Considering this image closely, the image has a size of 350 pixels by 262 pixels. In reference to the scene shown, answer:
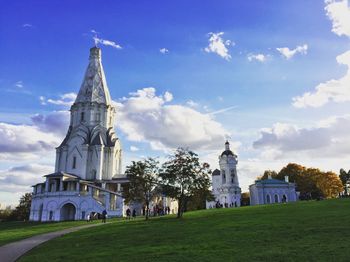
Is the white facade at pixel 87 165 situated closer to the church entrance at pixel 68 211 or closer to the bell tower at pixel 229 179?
the church entrance at pixel 68 211

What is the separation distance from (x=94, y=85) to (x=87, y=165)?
18.7 m

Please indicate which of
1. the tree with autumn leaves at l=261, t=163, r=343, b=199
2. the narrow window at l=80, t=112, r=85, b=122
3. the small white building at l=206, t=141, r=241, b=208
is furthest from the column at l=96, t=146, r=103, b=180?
the tree with autumn leaves at l=261, t=163, r=343, b=199

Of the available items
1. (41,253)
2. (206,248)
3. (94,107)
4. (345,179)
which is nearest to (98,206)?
(94,107)

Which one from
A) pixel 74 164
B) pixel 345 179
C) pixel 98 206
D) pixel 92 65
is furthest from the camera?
pixel 345 179

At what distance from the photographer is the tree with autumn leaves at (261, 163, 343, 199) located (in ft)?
283

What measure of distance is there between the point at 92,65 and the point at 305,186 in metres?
59.6

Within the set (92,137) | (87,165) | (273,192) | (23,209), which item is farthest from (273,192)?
(23,209)

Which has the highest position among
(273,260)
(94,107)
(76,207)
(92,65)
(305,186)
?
(92,65)

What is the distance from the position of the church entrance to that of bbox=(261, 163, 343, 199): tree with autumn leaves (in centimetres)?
5227

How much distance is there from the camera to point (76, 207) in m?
59.4

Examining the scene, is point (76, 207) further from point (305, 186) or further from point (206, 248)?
point (305, 186)

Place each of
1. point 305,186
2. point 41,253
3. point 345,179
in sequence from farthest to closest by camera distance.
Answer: point 345,179 → point 305,186 → point 41,253

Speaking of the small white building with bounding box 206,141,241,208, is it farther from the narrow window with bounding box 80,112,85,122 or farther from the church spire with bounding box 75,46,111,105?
the narrow window with bounding box 80,112,85,122

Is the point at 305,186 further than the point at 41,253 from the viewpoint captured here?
Yes
